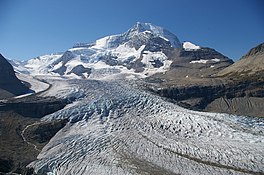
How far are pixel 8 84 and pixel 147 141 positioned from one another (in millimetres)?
58527

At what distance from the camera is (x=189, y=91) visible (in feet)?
374

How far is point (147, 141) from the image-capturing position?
178ft

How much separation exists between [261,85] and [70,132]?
7698cm

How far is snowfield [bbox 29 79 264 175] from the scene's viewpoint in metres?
45.1

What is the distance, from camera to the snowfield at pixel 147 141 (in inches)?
1776

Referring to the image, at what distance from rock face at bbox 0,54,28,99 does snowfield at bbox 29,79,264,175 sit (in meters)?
26.1

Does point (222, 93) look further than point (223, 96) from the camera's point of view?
Yes

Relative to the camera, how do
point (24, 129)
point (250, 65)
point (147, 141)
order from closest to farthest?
1. point (147, 141)
2. point (24, 129)
3. point (250, 65)

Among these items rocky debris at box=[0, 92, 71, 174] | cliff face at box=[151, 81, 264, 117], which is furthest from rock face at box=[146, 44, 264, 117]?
rocky debris at box=[0, 92, 71, 174]

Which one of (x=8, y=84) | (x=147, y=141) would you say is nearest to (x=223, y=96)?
(x=147, y=141)

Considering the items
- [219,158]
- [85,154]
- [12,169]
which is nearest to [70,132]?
[85,154]

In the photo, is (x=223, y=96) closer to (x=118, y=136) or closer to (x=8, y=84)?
(x=118, y=136)

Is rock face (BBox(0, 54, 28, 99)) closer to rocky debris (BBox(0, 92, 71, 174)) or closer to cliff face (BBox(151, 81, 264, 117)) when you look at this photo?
rocky debris (BBox(0, 92, 71, 174))

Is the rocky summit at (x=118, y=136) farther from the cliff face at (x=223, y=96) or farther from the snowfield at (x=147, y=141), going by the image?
the cliff face at (x=223, y=96)
